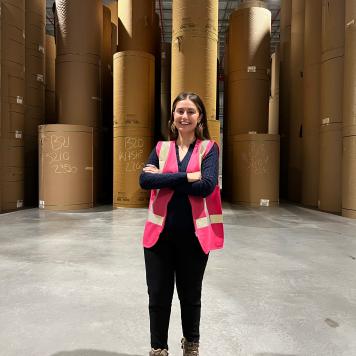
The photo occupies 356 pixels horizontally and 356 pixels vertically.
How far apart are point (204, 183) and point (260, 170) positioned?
544 centimetres

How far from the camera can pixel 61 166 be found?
587 centimetres

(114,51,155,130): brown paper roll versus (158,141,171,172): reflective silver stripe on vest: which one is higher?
(114,51,155,130): brown paper roll

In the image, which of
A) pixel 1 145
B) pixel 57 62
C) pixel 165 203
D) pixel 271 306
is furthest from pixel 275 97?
pixel 165 203

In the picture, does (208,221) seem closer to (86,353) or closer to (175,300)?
(86,353)

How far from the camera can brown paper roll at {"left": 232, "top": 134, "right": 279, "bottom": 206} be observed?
6.65 metres

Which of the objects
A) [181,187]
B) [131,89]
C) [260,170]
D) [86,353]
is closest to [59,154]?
[131,89]

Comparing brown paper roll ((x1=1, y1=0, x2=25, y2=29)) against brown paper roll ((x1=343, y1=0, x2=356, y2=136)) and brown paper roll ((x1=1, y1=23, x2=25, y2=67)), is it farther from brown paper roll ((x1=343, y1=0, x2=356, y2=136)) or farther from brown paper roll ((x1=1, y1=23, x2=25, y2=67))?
brown paper roll ((x1=343, y1=0, x2=356, y2=136))

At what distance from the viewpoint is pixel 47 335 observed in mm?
1757

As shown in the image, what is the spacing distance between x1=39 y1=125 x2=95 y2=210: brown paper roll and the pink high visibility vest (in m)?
4.67

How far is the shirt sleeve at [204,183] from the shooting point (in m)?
1.39

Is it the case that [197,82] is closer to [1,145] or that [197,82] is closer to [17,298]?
[1,145]

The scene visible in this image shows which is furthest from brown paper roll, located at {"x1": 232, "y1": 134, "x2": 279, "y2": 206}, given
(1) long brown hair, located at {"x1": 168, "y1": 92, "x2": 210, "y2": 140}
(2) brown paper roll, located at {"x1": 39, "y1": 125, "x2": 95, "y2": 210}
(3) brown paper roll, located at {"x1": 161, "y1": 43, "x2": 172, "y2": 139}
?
(1) long brown hair, located at {"x1": 168, "y1": 92, "x2": 210, "y2": 140}

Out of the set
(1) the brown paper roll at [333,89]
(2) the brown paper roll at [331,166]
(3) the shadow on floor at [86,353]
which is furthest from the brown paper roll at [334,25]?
(3) the shadow on floor at [86,353]

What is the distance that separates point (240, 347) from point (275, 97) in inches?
318
